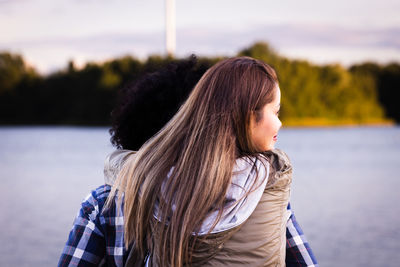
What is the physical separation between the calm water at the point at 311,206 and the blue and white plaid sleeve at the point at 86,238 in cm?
116

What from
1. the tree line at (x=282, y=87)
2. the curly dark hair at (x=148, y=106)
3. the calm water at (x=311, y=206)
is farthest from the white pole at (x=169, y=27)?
the curly dark hair at (x=148, y=106)

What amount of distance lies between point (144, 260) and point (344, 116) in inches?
1831

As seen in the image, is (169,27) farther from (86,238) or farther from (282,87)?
(86,238)

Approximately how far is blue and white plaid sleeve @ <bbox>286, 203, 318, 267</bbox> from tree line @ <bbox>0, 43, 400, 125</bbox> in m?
41.3

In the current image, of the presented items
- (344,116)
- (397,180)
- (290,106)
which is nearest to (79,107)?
(290,106)

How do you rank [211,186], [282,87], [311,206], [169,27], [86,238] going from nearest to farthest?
[211,186], [86,238], [311,206], [169,27], [282,87]

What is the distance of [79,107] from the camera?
4425cm

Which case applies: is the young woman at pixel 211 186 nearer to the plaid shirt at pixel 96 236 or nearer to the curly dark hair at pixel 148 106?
the plaid shirt at pixel 96 236

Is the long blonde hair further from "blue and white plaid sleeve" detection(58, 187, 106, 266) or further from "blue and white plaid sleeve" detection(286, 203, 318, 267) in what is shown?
"blue and white plaid sleeve" detection(286, 203, 318, 267)

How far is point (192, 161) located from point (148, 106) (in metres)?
0.50

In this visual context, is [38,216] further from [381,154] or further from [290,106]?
[290,106]

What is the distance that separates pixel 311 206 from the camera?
957 centimetres

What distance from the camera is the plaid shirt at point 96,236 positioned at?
1310mm

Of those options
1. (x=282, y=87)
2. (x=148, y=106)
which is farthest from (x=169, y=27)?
(x=148, y=106)
